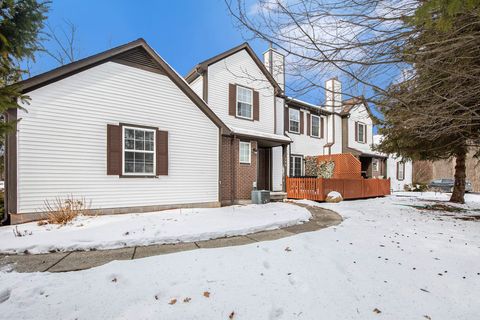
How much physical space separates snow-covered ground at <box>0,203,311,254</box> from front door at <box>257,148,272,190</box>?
5.70 metres

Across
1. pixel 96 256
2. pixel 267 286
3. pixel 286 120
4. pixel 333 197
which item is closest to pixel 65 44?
pixel 286 120

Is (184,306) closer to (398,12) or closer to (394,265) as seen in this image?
(394,265)

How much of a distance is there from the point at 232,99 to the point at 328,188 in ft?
20.8

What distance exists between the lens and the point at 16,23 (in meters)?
3.59

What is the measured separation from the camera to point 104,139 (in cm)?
695

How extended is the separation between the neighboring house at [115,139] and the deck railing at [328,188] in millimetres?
4891

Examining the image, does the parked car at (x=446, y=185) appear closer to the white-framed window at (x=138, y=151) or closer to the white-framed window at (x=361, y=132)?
the white-framed window at (x=361, y=132)

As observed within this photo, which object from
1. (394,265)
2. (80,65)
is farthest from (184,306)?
(80,65)

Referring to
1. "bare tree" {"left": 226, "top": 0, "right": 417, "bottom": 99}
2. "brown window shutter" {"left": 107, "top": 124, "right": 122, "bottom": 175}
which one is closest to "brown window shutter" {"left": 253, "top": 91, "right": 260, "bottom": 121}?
"brown window shutter" {"left": 107, "top": 124, "right": 122, "bottom": 175}

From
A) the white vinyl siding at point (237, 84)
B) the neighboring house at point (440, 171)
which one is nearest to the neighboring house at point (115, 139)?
the white vinyl siding at point (237, 84)

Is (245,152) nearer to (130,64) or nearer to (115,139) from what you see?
(115,139)

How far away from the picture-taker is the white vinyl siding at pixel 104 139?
605cm

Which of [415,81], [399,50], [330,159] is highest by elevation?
[399,50]

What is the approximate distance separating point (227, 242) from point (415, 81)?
496cm
